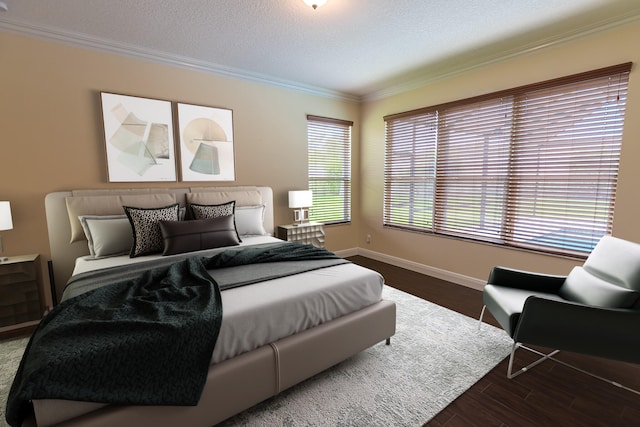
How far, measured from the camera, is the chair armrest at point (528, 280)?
2.33 m

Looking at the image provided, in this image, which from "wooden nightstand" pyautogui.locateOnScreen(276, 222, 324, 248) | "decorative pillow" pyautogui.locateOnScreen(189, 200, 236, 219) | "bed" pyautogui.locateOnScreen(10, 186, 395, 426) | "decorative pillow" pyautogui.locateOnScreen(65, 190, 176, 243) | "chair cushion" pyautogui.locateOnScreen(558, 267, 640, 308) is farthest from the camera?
"wooden nightstand" pyautogui.locateOnScreen(276, 222, 324, 248)

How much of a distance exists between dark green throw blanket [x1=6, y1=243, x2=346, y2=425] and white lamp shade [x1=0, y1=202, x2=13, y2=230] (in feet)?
4.81

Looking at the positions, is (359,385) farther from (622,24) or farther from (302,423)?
(622,24)

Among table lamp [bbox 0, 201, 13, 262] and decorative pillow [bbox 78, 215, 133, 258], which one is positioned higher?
table lamp [bbox 0, 201, 13, 262]

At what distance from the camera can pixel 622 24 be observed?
2424 mm

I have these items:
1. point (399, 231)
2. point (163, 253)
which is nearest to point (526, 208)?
point (399, 231)

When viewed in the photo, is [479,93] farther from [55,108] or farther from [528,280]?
[55,108]

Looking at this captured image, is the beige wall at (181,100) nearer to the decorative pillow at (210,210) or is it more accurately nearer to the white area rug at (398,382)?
the decorative pillow at (210,210)

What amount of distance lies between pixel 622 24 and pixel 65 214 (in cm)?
522

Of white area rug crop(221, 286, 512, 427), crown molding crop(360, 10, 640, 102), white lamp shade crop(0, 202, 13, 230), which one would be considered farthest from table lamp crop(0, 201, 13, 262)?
crown molding crop(360, 10, 640, 102)

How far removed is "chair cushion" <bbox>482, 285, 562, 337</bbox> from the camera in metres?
1.94

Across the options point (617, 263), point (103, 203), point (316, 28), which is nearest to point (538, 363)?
point (617, 263)

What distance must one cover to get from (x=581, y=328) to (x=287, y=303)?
1.76 meters

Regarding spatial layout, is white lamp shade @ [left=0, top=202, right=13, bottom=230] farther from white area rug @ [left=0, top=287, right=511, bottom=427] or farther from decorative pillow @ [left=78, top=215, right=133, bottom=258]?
white area rug @ [left=0, top=287, right=511, bottom=427]
